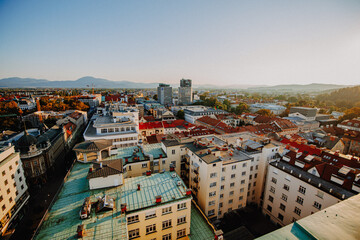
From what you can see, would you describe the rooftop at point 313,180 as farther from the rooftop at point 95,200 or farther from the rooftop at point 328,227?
the rooftop at point 95,200

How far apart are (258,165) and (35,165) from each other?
52.3 metres

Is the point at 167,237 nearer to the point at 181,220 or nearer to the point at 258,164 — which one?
the point at 181,220

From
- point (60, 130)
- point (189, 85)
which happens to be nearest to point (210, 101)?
point (189, 85)

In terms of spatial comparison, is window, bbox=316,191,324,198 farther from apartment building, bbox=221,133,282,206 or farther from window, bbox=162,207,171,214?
window, bbox=162,207,171,214

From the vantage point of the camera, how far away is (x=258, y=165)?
1335 inches

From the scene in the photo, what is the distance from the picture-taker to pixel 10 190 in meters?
28.7

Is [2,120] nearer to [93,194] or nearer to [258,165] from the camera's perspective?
[93,194]

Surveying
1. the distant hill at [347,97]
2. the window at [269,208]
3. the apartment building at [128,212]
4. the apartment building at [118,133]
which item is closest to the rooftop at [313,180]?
the window at [269,208]

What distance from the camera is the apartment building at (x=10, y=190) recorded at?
26728 millimetres

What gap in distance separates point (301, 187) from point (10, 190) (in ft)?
164

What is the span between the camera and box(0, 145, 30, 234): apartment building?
2673 cm

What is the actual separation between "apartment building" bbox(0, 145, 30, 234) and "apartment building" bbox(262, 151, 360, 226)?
46.5 metres

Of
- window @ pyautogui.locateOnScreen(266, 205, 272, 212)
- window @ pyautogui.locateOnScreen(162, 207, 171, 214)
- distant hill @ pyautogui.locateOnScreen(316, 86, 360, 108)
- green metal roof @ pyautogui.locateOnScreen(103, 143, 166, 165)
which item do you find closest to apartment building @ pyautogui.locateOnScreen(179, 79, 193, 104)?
distant hill @ pyautogui.locateOnScreen(316, 86, 360, 108)

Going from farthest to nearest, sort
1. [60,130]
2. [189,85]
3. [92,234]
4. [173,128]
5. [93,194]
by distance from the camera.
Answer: [189,85] < [173,128] < [60,130] < [93,194] < [92,234]
